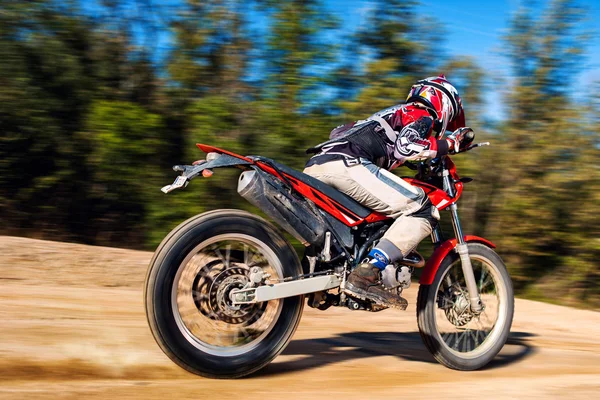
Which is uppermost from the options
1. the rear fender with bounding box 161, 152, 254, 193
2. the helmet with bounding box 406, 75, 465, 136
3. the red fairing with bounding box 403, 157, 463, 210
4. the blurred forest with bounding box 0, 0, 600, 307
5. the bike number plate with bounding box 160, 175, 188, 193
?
the helmet with bounding box 406, 75, 465, 136

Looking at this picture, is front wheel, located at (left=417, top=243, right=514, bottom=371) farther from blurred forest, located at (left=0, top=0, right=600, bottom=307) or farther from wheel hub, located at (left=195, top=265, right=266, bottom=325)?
blurred forest, located at (left=0, top=0, right=600, bottom=307)

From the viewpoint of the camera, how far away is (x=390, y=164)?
5012 millimetres

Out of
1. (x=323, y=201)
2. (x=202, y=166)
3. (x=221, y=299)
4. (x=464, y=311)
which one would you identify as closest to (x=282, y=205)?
(x=323, y=201)

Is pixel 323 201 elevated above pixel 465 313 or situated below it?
above

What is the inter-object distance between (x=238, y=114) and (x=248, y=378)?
7.19m

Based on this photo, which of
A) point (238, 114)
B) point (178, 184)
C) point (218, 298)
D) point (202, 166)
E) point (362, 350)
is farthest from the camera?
point (238, 114)

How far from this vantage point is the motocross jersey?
4805 mm

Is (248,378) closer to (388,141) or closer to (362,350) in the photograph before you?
(362,350)

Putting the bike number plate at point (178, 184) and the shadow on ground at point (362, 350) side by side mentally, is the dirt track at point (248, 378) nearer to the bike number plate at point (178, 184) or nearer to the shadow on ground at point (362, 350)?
the shadow on ground at point (362, 350)

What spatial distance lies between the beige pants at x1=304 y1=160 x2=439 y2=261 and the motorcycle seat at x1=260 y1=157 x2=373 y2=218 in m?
0.04

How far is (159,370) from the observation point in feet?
13.9

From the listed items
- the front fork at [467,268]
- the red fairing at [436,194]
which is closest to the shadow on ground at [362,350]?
the front fork at [467,268]

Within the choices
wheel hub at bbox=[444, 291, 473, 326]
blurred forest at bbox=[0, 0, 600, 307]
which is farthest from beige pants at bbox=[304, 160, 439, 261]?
blurred forest at bbox=[0, 0, 600, 307]

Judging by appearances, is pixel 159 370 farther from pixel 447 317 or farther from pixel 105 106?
pixel 105 106
